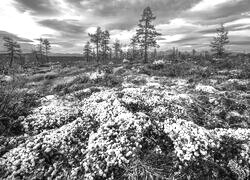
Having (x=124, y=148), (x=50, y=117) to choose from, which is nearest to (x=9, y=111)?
(x=50, y=117)

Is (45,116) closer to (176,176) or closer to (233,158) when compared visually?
(176,176)

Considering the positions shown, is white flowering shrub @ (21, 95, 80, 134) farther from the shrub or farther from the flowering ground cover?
the shrub

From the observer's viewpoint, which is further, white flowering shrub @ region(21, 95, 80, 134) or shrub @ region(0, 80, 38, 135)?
white flowering shrub @ region(21, 95, 80, 134)

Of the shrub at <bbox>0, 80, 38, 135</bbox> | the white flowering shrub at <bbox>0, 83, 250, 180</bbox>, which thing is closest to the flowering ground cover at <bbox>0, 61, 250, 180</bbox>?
the white flowering shrub at <bbox>0, 83, 250, 180</bbox>

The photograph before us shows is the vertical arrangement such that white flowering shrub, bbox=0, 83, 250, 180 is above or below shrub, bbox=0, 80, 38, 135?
below

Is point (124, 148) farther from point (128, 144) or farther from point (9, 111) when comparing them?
point (9, 111)

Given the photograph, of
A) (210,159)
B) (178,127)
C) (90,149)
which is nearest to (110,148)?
(90,149)

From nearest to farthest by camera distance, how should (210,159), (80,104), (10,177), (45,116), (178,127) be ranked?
(10,177) < (210,159) < (178,127) < (45,116) < (80,104)

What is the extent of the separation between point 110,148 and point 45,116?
11.5 ft

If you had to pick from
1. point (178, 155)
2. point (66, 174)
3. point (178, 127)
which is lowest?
point (66, 174)

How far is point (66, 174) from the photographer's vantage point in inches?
145

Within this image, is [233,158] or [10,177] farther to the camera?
[233,158]

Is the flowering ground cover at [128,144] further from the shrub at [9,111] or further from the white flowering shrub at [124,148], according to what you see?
the shrub at [9,111]

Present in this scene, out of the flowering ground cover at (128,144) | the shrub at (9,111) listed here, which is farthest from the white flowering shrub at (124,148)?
the shrub at (9,111)
